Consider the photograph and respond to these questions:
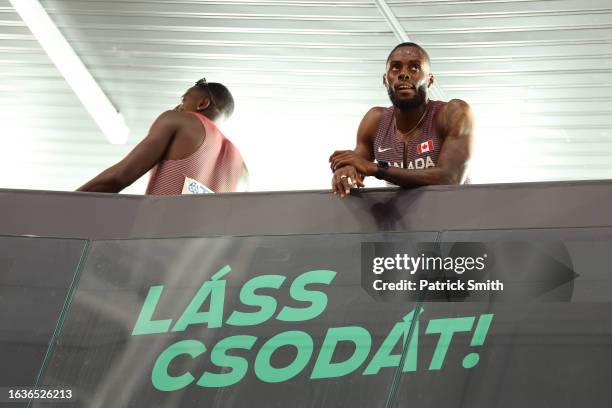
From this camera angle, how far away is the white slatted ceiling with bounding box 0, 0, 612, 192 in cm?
596

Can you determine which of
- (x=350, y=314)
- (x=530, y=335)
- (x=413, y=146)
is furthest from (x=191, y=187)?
(x=530, y=335)

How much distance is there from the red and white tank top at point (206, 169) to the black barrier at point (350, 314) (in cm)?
69

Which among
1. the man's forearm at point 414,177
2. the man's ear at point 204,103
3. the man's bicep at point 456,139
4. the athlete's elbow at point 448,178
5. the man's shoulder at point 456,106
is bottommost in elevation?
the man's forearm at point 414,177

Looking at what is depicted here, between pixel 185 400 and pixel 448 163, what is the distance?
110cm

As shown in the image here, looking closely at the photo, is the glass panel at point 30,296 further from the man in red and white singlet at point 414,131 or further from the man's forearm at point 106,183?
the man in red and white singlet at point 414,131

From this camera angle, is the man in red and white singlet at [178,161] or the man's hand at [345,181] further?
the man in red and white singlet at [178,161]

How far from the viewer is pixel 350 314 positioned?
2449 mm

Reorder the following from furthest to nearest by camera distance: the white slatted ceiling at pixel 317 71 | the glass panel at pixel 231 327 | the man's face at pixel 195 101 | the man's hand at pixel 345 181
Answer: the white slatted ceiling at pixel 317 71
the man's face at pixel 195 101
the man's hand at pixel 345 181
the glass panel at pixel 231 327

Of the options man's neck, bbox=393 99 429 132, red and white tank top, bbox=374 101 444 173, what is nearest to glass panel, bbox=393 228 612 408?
red and white tank top, bbox=374 101 444 173

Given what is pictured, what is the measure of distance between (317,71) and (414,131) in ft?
11.8

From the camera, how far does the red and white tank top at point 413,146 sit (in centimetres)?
313

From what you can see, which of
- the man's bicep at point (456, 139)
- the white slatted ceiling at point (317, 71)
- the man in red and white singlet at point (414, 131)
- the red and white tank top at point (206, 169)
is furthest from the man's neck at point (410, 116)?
the white slatted ceiling at point (317, 71)

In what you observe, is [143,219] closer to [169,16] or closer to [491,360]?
[491,360]

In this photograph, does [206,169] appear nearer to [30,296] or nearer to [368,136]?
[368,136]
